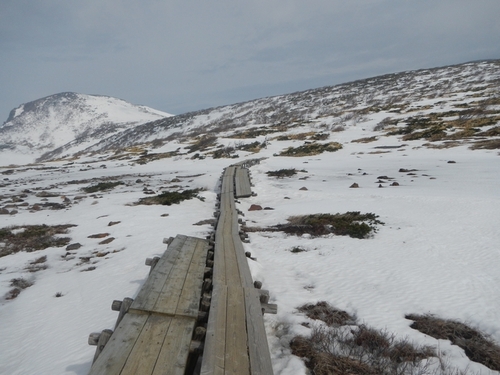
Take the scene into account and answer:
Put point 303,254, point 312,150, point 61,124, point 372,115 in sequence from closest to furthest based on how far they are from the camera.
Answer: point 303,254, point 312,150, point 372,115, point 61,124

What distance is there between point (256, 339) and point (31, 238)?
11340 millimetres

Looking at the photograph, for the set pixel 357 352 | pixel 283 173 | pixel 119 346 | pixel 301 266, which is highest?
pixel 119 346

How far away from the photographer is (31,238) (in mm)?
11203

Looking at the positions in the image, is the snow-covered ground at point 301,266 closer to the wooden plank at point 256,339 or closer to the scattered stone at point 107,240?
the scattered stone at point 107,240

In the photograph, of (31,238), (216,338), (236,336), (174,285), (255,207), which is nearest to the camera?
(216,338)

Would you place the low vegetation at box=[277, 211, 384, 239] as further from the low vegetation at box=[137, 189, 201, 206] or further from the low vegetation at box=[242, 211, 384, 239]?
the low vegetation at box=[137, 189, 201, 206]

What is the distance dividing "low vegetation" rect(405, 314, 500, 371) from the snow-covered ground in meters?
0.15

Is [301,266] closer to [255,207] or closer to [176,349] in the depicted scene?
[176,349]

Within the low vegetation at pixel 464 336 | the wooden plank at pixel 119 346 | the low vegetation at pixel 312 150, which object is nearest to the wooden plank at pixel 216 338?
the wooden plank at pixel 119 346

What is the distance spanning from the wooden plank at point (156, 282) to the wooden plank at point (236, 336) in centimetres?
117

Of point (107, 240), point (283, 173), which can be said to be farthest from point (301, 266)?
point (283, 173)

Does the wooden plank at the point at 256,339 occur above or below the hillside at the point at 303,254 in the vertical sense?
above

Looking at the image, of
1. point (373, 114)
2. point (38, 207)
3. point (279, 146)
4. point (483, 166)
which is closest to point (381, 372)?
point (38, 207)

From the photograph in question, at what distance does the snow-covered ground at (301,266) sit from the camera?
194 inches
